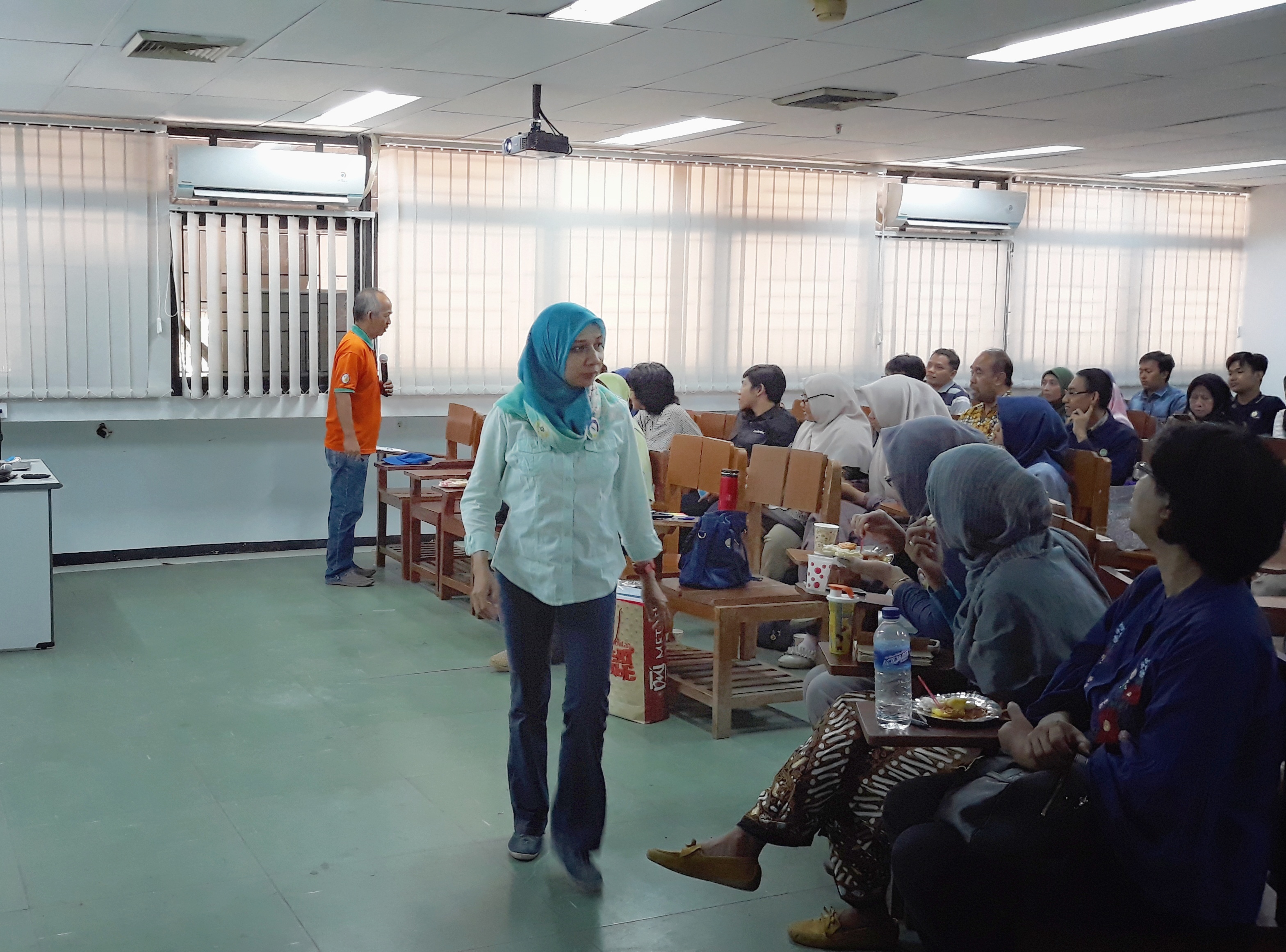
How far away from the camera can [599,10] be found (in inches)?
177

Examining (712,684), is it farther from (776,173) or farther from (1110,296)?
(1110,296)

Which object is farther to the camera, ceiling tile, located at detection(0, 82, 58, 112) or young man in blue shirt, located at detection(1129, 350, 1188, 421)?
young man in blue shirt, located at detection(1129, 350, 1188, 421)

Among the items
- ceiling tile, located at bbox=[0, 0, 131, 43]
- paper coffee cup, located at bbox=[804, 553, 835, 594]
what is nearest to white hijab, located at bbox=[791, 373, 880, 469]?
paper coffee cup, located at bbox=[804, 553, 835, 594]

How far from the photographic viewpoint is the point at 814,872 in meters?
3.31

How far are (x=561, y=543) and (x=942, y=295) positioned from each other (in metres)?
7.30

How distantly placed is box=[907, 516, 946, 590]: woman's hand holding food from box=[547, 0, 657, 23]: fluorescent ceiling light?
7.34 feet

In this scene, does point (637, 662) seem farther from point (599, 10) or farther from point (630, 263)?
point (630, 263)

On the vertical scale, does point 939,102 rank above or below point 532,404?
above

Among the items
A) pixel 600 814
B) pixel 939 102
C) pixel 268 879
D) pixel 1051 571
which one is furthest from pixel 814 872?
pixel 939 102

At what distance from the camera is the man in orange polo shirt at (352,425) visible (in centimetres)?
676

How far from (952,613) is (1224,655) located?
1207mm

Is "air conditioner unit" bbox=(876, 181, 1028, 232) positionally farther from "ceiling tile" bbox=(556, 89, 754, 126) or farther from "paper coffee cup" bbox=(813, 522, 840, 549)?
"paper coffee cup" bbox=(813, 522, 840, 549)

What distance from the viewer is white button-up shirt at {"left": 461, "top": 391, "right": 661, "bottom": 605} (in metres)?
3.10

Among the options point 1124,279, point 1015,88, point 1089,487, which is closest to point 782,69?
point 1015,88
